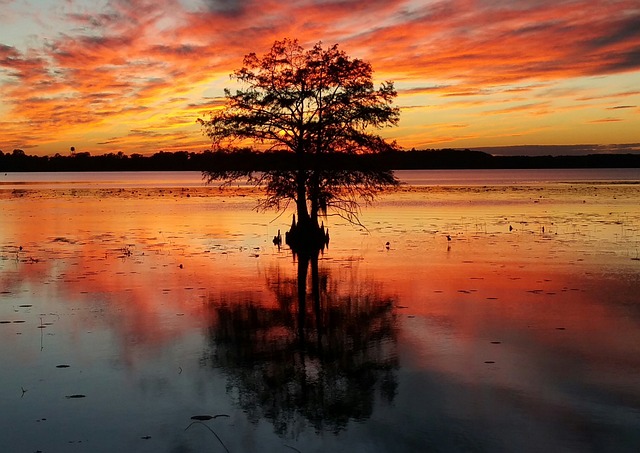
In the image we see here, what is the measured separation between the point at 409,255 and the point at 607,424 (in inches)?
801

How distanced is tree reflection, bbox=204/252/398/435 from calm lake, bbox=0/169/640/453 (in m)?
0.06

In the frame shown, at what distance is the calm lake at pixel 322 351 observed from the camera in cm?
970

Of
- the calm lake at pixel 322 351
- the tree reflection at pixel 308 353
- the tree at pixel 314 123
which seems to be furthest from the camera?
the tree at pixel 314 123

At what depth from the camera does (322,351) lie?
14.1 m

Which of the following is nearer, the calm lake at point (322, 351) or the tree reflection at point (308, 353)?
the calm lake at point (322, 351)

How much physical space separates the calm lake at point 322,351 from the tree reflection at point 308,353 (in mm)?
56

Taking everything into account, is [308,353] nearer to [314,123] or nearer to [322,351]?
[322,351]

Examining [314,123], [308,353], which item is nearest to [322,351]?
[308,353]

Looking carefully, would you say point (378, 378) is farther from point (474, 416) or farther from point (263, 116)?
point (263, 116)

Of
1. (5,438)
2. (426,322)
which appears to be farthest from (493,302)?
(5,438)

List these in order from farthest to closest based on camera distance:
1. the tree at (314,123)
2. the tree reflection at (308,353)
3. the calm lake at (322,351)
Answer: the tree at (314,123) → the tree reflection at (308,353) → the calm lake at (322,351)

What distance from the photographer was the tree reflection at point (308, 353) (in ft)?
35.1

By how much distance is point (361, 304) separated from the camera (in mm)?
19109

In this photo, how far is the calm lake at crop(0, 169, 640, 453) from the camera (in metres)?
9.70
